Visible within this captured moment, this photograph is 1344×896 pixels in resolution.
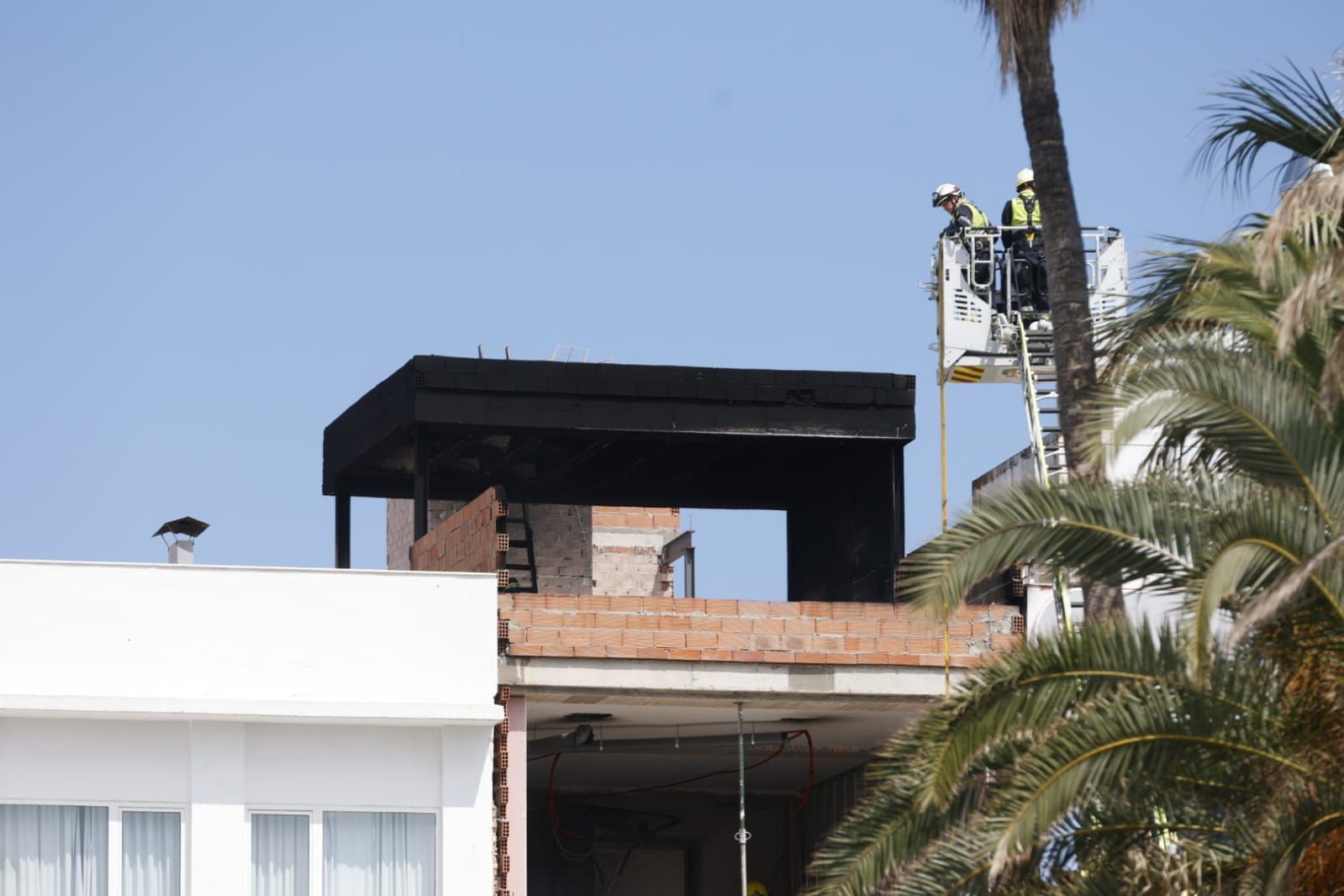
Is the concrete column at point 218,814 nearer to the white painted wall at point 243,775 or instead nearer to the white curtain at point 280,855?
the white painted wall at point 243,775

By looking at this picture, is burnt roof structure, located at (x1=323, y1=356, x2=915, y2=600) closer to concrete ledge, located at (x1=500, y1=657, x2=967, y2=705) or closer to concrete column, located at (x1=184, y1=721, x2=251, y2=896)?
concrete ledge, located at (x1=500, y1=657, x2=967, y2=705)

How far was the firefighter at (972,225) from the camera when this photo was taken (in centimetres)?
2408

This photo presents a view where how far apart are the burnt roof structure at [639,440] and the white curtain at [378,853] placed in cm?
459

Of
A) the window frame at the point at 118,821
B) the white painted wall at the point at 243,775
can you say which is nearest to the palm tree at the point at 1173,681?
the white painted wall at the point at 243,775

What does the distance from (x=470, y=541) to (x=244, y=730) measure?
3149mm

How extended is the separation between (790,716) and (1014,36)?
860 centimetres

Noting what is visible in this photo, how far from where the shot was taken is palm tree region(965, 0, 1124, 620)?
16859mm

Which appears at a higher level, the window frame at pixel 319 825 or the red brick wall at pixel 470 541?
the red brick wall at pixel 470 541

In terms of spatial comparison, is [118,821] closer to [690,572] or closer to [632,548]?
[690,572]

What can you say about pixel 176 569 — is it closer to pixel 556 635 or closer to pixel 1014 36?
pixel 556 635

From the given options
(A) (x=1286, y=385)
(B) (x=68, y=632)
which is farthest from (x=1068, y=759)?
(B) (x=68, y=632)

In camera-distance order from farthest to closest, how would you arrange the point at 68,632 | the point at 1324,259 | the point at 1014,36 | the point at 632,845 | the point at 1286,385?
the point at 632,845, the point at 68,632, the point at 1014,36, the point at 1286,385, the point at 1324,259

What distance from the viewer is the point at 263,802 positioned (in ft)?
69.4

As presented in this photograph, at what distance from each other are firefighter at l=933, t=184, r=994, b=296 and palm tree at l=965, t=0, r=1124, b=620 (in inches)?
242
